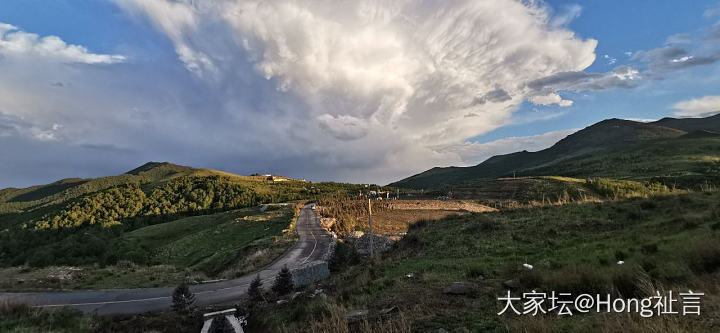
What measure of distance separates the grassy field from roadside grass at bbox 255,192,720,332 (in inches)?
798

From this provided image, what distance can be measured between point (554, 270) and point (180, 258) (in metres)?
54.1

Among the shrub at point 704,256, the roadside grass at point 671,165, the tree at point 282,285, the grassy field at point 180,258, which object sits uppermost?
the roadside grass at point 671,165

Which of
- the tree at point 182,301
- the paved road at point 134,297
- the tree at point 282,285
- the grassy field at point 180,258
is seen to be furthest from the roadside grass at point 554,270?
the grassy field at point 180,258

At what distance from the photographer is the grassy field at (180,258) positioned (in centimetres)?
2719

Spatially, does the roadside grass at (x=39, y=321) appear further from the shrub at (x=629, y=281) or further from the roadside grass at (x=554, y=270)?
the shrub at (x=629, y=281)

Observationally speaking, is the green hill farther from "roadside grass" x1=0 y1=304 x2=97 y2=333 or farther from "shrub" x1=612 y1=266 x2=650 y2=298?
"shrub" x1=612 y1=266 x2=650 y2=298

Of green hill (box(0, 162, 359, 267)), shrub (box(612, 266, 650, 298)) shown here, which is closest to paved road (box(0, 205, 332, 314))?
shrub (box(612, 266, 650, 298))

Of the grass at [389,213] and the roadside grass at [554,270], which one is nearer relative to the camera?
the roadside grass at [554,270]

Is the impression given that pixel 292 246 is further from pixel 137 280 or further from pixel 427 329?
pixel 427 329

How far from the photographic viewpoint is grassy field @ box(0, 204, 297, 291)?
89.2ft

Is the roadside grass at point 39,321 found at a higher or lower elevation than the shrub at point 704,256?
lower

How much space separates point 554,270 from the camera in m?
10.1

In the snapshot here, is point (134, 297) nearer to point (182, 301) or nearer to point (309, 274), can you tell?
point (182, 301)

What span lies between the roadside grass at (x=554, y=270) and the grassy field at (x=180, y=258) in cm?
2028
